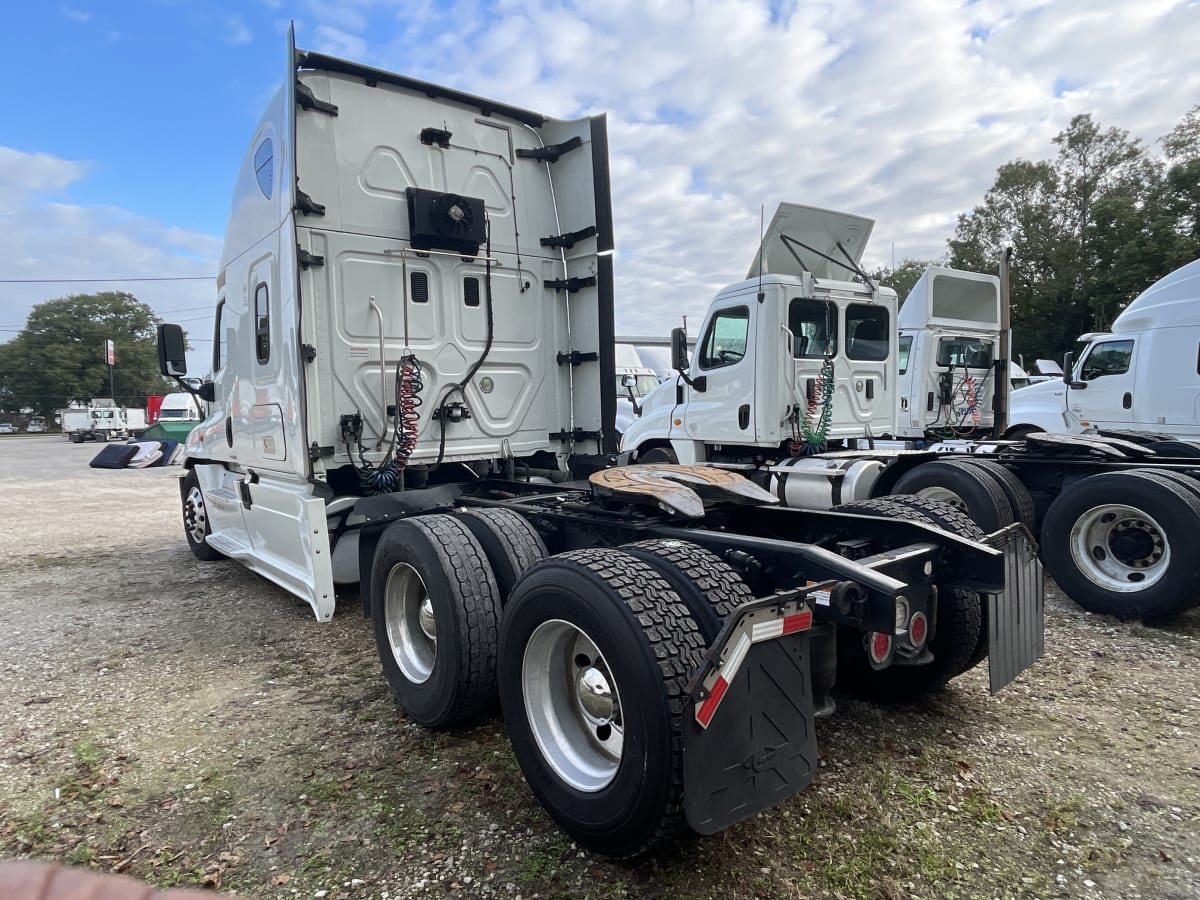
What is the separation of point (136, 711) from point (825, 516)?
3.66 m

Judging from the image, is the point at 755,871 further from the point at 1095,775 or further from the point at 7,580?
the point at 7,580

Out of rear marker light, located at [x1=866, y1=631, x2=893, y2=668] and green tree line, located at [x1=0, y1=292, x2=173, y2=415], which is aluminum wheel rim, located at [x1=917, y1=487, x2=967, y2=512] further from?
green tree line, located at [x1=0, y1=292, x2=173, y2=415]

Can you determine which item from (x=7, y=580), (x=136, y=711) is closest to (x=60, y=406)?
(x=7, y=580)

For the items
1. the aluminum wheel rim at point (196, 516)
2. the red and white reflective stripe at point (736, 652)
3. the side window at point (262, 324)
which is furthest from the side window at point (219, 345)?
the red and white reflective stripe at point (736, 652)

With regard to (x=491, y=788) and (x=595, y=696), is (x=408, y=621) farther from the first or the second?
(x=595, y=696)

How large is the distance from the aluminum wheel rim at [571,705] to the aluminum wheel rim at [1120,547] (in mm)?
4267

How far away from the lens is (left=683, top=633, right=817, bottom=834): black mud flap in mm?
2039

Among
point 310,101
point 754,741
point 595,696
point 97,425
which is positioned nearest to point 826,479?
point 595,696

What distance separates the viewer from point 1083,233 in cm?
3172

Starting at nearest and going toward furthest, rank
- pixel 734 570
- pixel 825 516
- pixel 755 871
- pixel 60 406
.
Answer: pixel 755 871, pixel 734 570, pixel 825 516, pixel 60 406

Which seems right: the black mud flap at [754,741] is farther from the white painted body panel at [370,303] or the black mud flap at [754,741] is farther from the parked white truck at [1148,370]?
the parked white truck at [1148,370]

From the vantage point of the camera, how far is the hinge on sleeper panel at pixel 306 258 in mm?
4598

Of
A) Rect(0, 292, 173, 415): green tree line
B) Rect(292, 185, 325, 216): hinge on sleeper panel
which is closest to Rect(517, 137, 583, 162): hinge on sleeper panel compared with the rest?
Rect(292, 185, 325, 216): hinge on sleeper panel

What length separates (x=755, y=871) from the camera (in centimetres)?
239
